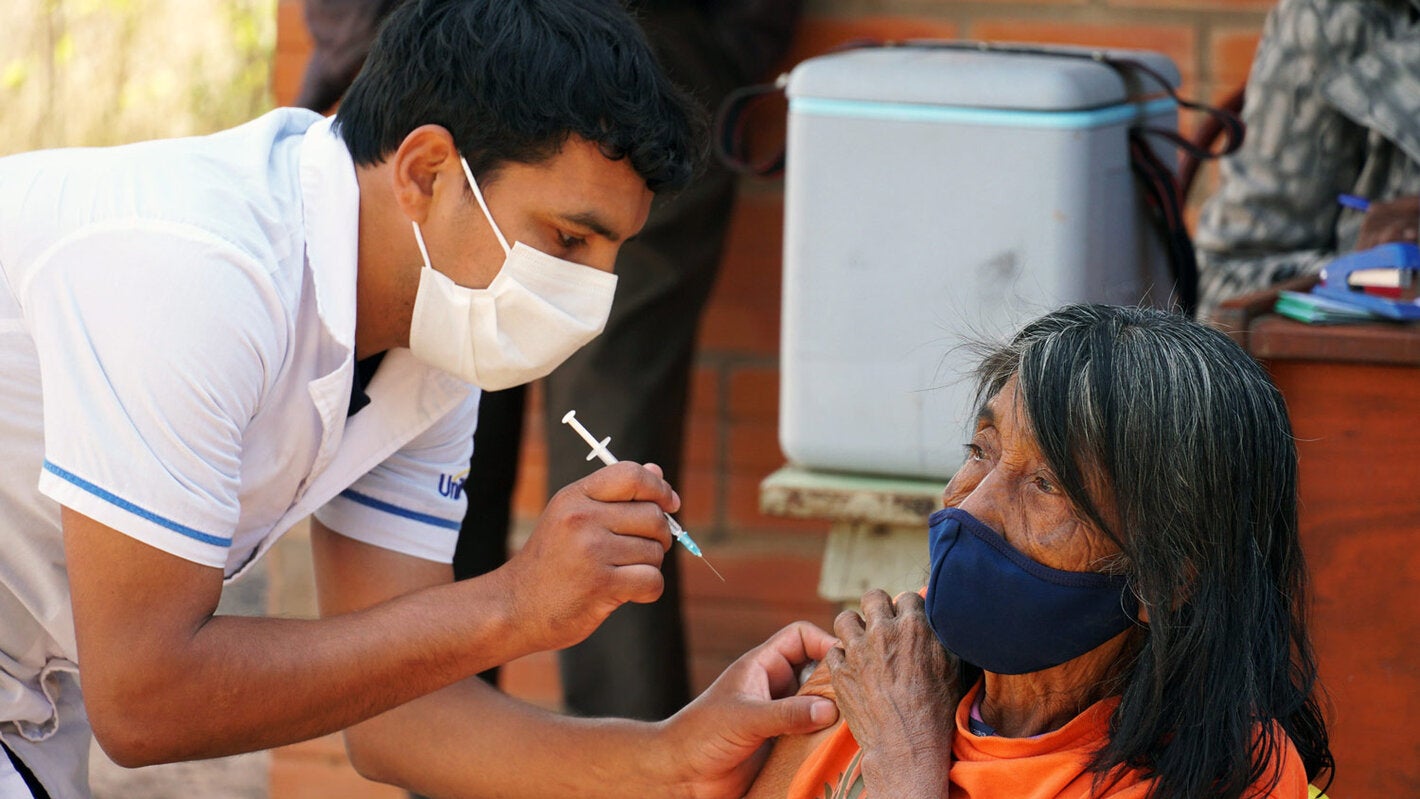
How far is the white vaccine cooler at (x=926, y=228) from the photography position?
237 cm

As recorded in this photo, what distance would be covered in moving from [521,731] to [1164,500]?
96cm

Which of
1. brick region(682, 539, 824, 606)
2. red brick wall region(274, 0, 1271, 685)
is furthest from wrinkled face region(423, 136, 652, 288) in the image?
brick region(682, 539, 824, 606)

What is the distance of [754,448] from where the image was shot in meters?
3.67

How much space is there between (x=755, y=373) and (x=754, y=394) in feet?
0.15

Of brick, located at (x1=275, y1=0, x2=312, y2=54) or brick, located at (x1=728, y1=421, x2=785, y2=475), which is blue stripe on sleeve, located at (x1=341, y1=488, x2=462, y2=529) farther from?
brick, located at (x1=275, y1=0, x2=312, y2=54)

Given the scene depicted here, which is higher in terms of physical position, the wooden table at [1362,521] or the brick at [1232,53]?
the brick at [1232,53]

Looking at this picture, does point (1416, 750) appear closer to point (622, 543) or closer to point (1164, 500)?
point (1164, 500)

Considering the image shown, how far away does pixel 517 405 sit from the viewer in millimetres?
3355

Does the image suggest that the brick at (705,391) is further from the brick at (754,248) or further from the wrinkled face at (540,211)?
the wrinkled face at (540,211)

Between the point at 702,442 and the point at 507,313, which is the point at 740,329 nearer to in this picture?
the point at 702,442

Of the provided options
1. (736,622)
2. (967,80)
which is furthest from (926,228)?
(736,622)

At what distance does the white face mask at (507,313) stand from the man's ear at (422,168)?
19 millimetres

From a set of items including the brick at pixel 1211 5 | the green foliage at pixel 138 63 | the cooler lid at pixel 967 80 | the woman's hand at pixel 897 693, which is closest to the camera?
the woman's hand at pixel 897 693

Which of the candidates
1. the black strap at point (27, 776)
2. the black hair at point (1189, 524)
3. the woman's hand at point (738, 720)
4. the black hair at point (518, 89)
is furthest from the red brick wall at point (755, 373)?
the black hair at point (1189, 524)
